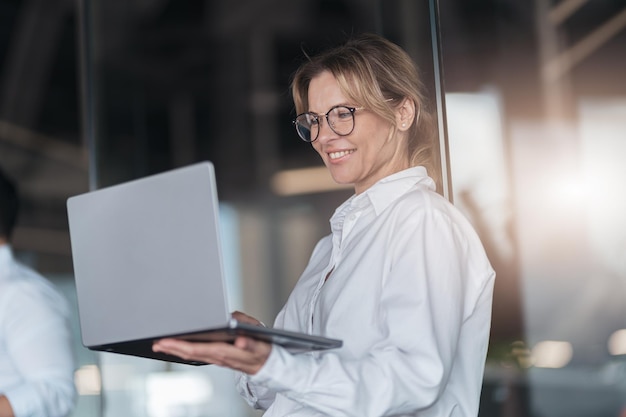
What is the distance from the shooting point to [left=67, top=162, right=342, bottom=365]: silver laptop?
1.49 metres

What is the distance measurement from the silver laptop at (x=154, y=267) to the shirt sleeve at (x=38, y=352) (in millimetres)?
830

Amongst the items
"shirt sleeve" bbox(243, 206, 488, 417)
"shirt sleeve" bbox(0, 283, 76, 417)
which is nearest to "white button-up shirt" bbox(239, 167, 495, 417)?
"shirt sleeve" bbox(243, 206, 488, 417)

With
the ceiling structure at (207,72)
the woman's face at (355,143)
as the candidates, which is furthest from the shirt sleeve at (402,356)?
the ceiling structure at (207,72)


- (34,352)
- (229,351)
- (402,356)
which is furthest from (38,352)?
(402,356)

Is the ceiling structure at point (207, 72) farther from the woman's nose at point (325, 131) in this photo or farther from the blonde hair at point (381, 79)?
the woman's nose at point (325, 131)

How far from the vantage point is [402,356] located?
1.58m

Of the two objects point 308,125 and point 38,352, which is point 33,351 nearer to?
point 38,352

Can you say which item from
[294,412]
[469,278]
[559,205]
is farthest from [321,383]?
[559,205]

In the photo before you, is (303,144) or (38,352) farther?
(303,144)

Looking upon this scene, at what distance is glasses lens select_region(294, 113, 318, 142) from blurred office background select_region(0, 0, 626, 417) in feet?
1.18

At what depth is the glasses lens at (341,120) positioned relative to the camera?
1.90m

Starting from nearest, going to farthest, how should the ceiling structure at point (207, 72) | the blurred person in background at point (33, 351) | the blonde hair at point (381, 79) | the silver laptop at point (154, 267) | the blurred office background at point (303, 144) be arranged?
1. the silver laptop at point (154, 267)
2. the blonde hair at point (381, 79)
3. the blurred person in background at point (33, 351)
4. the blurred office background at point (303, 144)
5. the ceiling structure at point (207, 72)

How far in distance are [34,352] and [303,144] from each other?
7407mm

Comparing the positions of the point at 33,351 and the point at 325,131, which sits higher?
the point at 325,131
